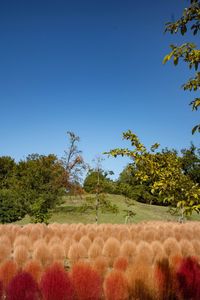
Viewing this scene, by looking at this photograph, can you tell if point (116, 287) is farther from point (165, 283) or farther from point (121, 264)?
point (121, 264)

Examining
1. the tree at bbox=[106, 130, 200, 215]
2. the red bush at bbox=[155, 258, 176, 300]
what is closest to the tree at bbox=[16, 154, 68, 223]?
the red bush at bbox=[155, 258, 176, 300]

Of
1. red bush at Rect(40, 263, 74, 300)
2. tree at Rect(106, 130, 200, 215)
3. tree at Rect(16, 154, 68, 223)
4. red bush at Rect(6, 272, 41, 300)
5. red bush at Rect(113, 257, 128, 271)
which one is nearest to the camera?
tree at Rect(106, 130, 200, 215)

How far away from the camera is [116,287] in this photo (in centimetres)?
552

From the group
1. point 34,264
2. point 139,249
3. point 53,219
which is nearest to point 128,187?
point 53,219

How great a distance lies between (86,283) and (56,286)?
571 millimetres

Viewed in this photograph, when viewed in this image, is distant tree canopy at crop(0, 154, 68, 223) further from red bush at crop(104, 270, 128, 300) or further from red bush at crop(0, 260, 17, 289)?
red bush at crop(104, 270, 128, 300)

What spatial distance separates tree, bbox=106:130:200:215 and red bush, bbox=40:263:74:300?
97.4 inches

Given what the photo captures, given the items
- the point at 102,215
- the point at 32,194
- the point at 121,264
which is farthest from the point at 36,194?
the point at 121,264

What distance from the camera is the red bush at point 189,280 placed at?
5.52 metres

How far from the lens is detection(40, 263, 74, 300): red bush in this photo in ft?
16.3

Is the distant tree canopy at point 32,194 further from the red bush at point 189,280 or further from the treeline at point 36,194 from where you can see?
the red bush at point 189,280

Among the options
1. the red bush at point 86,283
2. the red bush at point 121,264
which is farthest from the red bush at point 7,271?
the red bush at point 121,264

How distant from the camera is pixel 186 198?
3.22 meters

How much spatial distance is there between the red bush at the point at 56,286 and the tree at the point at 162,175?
2474 mm
